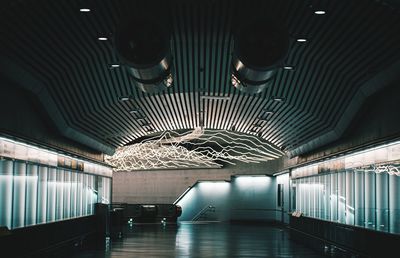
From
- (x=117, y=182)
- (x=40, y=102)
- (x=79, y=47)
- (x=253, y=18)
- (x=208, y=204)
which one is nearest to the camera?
(x=253, y=18)

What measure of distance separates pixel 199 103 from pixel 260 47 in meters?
10.3

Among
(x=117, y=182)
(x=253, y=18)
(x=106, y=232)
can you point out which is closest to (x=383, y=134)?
(x=253, y=18)

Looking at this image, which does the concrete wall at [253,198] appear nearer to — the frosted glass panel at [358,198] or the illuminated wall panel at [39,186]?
the frosted glass panel at [358,198]

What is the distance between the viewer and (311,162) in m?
20.1

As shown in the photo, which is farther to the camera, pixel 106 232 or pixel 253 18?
pixel 106 232

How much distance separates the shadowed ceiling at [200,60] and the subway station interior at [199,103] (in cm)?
4

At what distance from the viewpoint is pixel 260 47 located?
A: 25.2 feet

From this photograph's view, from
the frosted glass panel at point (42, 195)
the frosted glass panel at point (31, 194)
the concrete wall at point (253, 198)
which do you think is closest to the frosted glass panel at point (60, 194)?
the frosted glass panel at point (42, 195)

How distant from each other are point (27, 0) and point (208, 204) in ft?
96.9

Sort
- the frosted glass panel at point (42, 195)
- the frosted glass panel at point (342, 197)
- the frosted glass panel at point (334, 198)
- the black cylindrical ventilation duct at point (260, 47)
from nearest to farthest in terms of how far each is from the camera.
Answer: the black cylindrical ventilation duct at point (260, 47), the frosted glass panel at point (42, 195), the frosted glass panel at point (342, 197), the frosted glass panel at point (334, 198)

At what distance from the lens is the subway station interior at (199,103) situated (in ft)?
29.2

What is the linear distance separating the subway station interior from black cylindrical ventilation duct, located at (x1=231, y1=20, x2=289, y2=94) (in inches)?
0.6

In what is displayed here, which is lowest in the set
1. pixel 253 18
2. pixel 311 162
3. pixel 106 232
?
pixel 106 232

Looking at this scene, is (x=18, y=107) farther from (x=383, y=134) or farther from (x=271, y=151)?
(x=271, y=151)
